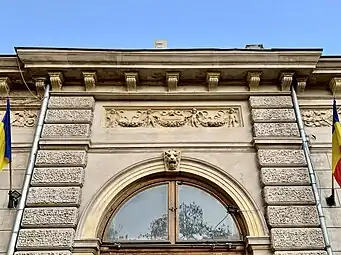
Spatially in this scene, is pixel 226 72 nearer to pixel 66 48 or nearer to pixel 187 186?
pixel 187 186

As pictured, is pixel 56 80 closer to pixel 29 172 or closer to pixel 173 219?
pixel 29 172

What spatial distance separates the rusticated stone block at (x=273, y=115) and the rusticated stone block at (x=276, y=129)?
115mm

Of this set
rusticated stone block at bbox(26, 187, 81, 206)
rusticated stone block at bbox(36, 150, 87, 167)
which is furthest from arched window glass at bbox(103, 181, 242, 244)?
rusticated stone block at bbox(36, 150, 87, 167)

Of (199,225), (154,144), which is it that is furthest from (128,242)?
(154,144)

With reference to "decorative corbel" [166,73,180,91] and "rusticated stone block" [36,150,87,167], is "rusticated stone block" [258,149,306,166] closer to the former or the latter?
"decorative corbel" [166,73,180,91]

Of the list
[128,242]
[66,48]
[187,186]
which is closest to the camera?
[128,242]

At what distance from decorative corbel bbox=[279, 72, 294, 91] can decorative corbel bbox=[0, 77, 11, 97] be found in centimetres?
547

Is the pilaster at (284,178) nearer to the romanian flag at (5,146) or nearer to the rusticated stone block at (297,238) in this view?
the rusticated stone block at (297,238)

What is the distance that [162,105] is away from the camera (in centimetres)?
912

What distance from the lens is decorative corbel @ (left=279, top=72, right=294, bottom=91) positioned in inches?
357

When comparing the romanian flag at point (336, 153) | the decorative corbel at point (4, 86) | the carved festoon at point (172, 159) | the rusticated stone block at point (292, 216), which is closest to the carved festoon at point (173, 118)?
the carved festoon at point (172, 159)

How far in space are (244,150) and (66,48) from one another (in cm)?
398

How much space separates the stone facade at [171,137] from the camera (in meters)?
7.48

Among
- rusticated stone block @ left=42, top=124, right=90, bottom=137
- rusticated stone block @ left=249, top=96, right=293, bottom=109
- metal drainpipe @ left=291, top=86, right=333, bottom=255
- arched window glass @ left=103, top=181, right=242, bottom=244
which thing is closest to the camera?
metal drainpipe @ left=291, top=86, right=333, bottom=255
